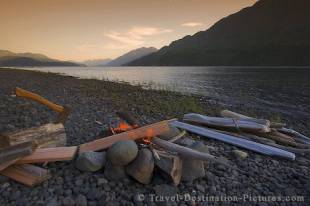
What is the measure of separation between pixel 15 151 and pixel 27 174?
0.51m

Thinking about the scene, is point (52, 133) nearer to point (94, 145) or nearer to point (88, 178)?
point (94, 145)

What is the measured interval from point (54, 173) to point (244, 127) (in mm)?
6657

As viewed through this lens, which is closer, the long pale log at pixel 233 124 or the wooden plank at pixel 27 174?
the wooden plank at pixel 27 174

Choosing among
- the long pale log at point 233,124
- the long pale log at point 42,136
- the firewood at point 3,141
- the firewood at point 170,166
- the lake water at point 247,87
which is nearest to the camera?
the firewood at point 170,166

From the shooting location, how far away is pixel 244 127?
964cm

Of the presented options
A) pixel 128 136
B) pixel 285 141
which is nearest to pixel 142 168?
pixel 128 136

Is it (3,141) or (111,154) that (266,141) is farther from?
(3,141)

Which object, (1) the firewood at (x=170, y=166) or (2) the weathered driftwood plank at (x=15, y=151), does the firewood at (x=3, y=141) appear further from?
(1) the firewood at (x=170, y=166)

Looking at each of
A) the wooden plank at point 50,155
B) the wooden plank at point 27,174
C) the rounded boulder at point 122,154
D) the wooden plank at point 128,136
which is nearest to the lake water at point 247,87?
the wooden plank at point 128,136

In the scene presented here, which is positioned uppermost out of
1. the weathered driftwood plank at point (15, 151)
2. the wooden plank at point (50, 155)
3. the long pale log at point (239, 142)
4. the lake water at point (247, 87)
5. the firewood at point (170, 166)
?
the weathered driftwood plank at point (15, 151)

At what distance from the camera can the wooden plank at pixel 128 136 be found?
6293 mm

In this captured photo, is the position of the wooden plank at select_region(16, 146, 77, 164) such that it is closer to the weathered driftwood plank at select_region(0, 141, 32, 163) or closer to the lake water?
the weathered driftwood plank at select_region(0, 141, 32, 163)

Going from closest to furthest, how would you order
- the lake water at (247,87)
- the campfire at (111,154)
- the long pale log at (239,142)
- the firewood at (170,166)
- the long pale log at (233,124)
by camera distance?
the campfire at (111,154) < the firewood at (170,166) < the long pale log at (239,142) < the long pale log at (233,124) < the lake water at (247,87)

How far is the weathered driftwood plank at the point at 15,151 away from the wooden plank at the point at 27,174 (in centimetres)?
30
